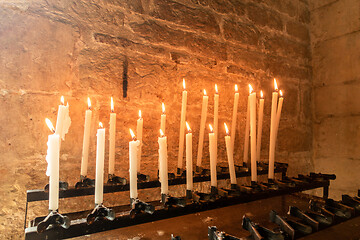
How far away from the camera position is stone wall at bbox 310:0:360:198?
244cm

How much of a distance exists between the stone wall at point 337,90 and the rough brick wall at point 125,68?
31 cm

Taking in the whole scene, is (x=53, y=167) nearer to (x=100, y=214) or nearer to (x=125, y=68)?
(x=100, y=214)

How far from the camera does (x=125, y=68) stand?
1.74 m

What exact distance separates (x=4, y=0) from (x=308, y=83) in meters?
2.82

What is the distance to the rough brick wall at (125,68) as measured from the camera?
1396 mm

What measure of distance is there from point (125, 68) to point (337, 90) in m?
2.18

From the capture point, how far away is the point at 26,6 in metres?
1.43

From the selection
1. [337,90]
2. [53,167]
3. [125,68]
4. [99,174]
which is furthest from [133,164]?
[337,90]

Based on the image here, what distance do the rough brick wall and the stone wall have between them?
0.31 meters

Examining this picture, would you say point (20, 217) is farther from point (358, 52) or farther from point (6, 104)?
point (358, 52)

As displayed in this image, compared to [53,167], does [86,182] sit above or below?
below

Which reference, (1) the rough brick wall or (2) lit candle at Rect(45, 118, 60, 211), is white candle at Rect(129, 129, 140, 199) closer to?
(2) lit candle at Rect(45, 118, 60, 211)

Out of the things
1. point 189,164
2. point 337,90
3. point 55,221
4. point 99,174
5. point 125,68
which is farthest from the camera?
point 337,90

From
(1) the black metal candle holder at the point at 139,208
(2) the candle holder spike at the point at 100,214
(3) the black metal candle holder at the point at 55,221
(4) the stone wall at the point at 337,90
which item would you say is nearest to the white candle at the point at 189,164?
(1) the black metal candle holder at the point at 139,208
